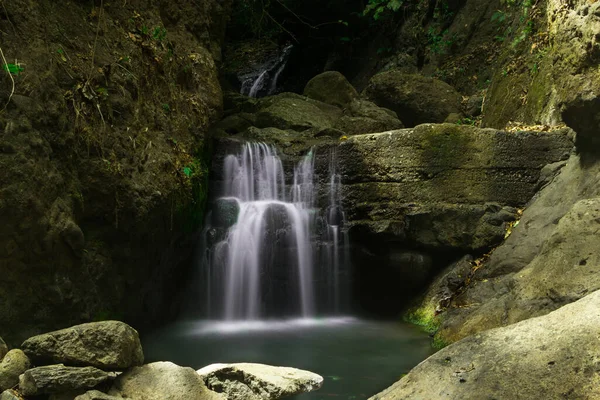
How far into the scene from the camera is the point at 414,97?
12.5 metres

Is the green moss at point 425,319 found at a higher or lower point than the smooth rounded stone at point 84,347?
lower

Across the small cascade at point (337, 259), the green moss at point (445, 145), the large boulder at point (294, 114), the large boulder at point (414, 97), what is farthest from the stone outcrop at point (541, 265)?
the large boulder at point (414, 97)

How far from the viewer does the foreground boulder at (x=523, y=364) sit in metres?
2.56

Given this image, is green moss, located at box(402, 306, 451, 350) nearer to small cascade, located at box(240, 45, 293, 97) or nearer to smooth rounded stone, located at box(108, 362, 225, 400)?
smooth rounded stone, located at box(108, 362, 225, 400)

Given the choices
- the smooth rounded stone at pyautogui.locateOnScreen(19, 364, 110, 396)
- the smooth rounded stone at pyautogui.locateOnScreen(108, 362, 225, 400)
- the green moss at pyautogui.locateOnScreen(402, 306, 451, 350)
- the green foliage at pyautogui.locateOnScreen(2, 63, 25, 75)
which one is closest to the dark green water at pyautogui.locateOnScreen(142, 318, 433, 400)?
the green moss at pyautogui.locateOnScreen(402, 306, 451, 350)

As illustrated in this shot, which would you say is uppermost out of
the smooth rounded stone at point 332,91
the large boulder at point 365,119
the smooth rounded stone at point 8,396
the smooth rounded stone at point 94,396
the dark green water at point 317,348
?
the smooth rounded stone at point 332,91

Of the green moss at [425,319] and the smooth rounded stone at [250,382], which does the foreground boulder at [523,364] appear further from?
the green moss at [425,319]

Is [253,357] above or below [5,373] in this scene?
below

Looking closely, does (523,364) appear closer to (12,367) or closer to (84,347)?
(84,347)

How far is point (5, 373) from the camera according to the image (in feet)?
12.1

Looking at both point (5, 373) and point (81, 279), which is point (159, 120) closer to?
point (81, 279)

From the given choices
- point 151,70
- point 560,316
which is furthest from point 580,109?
point 151,70

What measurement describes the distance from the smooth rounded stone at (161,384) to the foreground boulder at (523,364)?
137 cm

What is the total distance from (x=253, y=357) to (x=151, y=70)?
401cm
